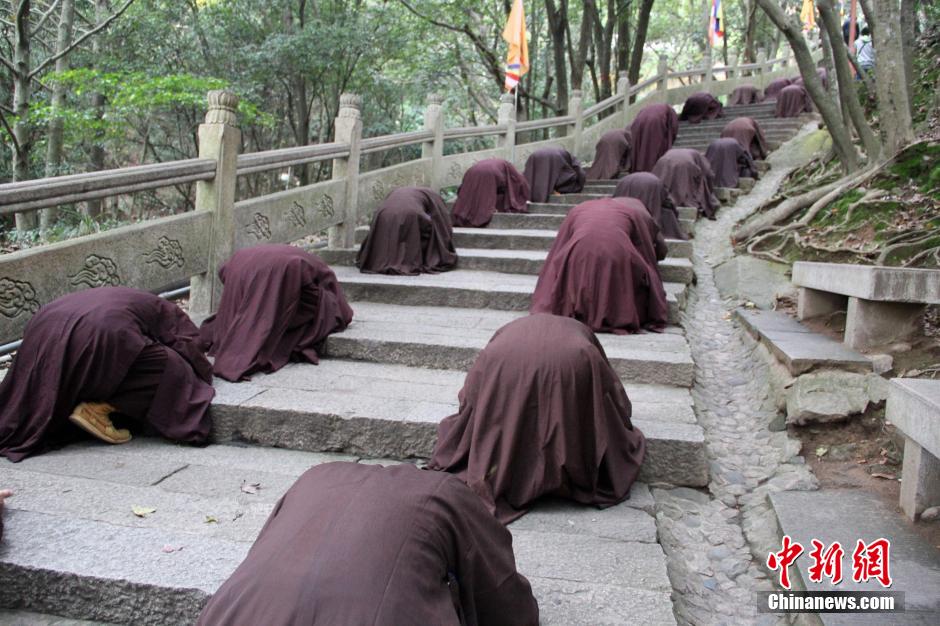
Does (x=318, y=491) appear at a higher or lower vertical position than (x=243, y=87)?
lower

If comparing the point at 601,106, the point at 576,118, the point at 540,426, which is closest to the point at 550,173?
the point at 576,118

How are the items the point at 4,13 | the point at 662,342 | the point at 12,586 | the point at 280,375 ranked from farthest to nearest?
the point at 4,13 < the point at 662,342 < the point at 280,375 < the point at 12,586

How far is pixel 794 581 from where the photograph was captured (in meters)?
2.91

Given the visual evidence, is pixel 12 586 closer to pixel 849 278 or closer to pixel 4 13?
pixel 849 278

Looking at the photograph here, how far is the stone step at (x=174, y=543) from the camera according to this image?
2.67 meters

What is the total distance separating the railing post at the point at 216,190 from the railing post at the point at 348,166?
183 cm

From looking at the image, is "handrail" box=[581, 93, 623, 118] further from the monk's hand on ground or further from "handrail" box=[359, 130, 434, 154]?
the monk's hand on ground

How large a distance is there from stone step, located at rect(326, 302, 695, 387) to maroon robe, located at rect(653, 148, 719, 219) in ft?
13.8

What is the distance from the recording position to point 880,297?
405cm

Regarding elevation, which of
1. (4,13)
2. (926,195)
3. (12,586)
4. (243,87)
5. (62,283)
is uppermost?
(4,13)

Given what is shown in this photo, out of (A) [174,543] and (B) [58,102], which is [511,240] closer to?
(A) [174,543]

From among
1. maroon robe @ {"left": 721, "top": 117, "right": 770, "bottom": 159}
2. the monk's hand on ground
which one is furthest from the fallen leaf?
maroon robe @ {"left": 721, "top": 117, "right": 770, "bottom": 159}

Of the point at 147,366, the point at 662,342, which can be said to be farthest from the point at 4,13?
the point at 662,342

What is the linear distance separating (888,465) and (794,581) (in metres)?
1.04
